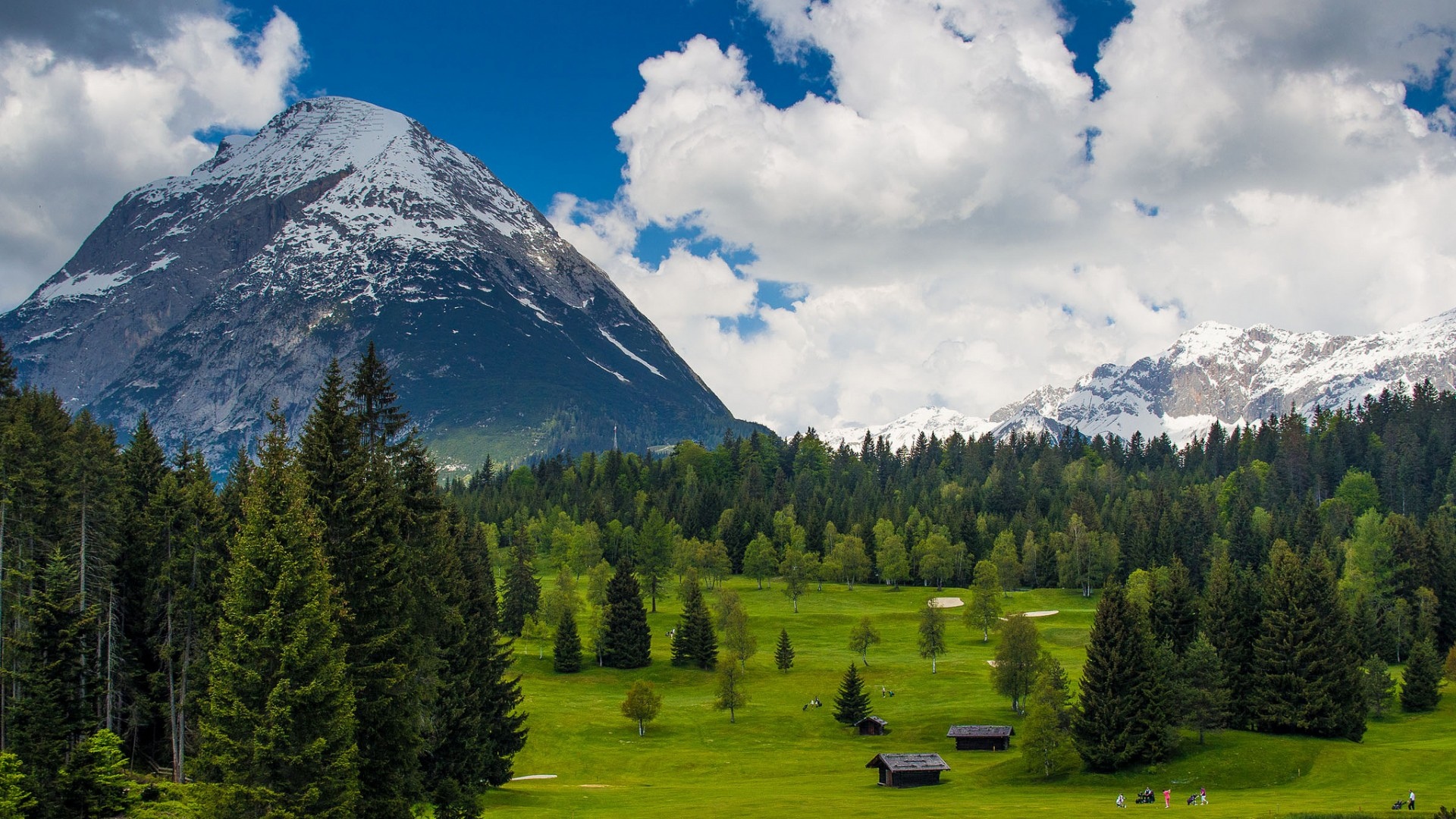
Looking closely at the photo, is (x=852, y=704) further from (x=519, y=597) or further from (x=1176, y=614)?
(x=519, y=597)

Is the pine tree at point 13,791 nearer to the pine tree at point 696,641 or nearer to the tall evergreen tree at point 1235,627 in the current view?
the tall evergreen tree at point 1235,627

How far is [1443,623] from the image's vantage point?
4464 inches

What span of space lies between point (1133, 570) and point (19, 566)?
456 feet

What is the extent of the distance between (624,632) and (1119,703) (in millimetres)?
59711

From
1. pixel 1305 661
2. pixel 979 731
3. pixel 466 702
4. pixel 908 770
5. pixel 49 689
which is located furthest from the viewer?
pixel 979 731

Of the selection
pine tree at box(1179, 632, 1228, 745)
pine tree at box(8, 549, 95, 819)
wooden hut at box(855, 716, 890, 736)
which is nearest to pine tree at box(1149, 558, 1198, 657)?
pine tree at box(1179, 632, 1228, 745)

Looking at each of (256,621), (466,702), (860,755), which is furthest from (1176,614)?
(256,621)

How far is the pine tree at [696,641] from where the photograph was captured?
118m

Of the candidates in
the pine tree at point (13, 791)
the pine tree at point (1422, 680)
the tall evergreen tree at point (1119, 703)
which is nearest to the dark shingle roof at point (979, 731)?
the tall evergreen tree at point (1119, 703)

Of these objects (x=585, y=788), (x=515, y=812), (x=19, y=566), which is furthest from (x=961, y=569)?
(x=19, y=566)

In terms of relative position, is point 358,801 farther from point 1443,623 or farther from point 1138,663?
point 1443,623

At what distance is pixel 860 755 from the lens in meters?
84.0

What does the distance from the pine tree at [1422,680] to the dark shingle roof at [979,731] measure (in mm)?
35183

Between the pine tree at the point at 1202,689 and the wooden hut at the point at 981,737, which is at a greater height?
the pine tree at the point at 1202,689
